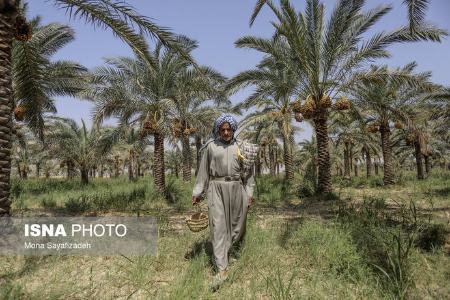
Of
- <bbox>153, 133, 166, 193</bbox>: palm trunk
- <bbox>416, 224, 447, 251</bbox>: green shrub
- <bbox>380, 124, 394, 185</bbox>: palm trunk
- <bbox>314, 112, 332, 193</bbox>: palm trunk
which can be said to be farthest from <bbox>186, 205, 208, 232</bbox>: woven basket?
<bbox>380, 124, 394, 185</bbox>: palm trunk

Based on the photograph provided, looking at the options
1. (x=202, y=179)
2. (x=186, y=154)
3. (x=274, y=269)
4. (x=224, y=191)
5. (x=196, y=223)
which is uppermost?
(x=186, y=154)

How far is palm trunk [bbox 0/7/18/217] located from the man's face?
11.8 ft

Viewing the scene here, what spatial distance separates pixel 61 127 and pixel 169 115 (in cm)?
1035

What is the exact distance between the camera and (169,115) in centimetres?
1411

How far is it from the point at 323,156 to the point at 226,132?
8.64 meters

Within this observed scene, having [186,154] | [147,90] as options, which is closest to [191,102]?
[186,154]

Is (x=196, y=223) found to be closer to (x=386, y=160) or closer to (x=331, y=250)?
(x=331, y=250)

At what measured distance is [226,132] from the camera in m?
4.26

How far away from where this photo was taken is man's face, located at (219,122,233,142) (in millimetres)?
4271

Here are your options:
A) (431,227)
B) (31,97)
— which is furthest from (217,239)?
(31,97)

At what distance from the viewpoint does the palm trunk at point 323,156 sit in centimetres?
1170

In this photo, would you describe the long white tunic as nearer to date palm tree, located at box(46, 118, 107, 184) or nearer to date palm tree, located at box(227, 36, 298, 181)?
date palm tree, located at box(227, 36, 298, 181)

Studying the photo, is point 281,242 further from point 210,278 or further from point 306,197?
point 306,197

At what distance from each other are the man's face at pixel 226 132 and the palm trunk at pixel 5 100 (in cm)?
358
